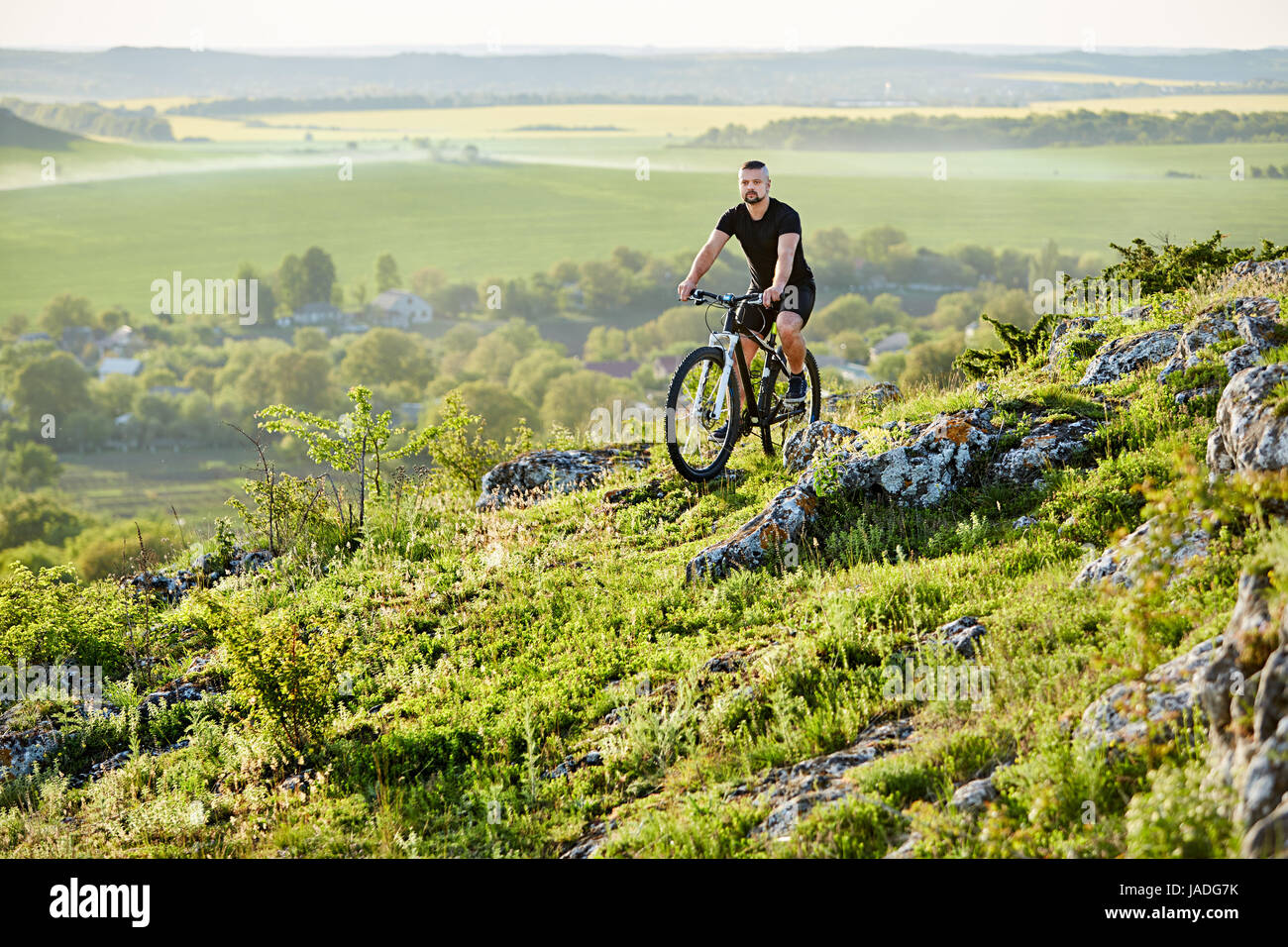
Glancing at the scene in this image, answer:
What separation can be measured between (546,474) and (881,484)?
18.1 feet

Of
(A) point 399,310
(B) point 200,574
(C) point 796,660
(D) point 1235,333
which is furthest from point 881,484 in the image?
(A) point 399,310

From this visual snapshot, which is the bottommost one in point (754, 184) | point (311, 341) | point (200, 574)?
point (200, 574)

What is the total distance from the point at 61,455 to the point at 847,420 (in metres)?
150

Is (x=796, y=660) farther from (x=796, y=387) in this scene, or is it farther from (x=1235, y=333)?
(x=1235, y=333)

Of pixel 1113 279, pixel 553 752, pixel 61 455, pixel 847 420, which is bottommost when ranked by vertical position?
pixel 61 455

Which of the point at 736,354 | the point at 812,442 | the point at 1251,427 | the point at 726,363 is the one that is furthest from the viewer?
the point at 812,442

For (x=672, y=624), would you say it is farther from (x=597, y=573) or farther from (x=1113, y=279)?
(x=1113, y=279)

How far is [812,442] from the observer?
10.1 m

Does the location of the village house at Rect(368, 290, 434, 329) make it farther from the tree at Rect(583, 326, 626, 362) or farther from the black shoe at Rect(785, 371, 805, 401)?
the black shoe at Rect(785, 371, 805, 401)

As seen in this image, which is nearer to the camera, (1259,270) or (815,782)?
(815,782)

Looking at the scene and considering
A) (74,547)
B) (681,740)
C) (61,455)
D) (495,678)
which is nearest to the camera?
(681,740)

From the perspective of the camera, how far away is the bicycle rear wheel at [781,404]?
10305mm

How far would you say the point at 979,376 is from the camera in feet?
43.6

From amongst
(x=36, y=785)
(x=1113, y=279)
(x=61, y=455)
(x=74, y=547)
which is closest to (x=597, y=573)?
(x=36, y=785)
